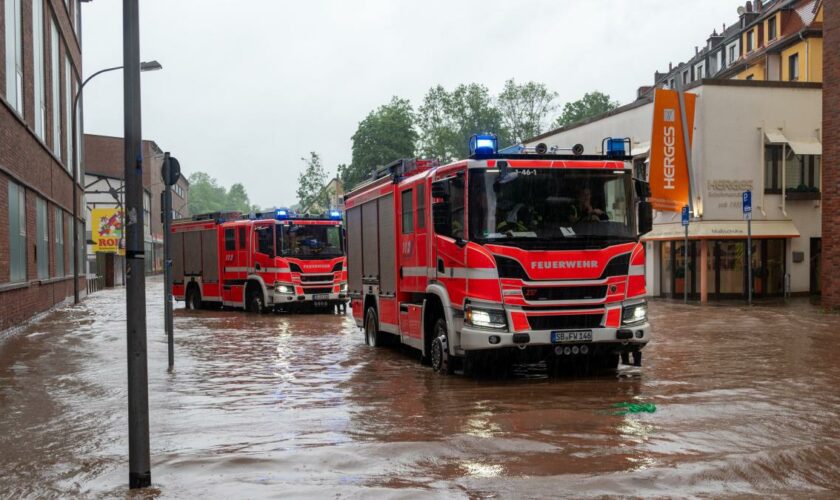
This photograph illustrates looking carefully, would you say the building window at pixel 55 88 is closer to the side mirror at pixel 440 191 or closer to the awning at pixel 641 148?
the awning at pixel 641 148

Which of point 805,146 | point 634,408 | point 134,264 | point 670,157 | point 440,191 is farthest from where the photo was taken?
point 670,157

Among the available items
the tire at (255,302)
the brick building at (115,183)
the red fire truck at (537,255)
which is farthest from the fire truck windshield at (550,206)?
the brick building at (115,183)

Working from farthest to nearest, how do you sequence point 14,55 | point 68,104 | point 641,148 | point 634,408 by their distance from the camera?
point 68,104 < point 641,148 < point 14,55 < point 634,408

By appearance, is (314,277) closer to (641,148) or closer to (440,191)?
(440,191)

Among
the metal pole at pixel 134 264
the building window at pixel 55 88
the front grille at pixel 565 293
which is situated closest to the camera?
the metal pole at pixel 134 264

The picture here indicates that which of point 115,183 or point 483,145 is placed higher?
point 115,183

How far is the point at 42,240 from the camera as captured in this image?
79.6 feet

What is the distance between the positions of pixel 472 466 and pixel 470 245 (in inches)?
156

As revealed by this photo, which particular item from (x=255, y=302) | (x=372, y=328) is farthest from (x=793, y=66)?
(x=372, y=328)

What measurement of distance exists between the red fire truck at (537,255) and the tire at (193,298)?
59.1 ft

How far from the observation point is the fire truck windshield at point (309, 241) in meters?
22.3

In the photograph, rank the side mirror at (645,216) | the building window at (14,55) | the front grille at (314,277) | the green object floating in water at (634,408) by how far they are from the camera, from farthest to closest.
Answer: the front grille at (314,277)
the building window at (14,55)
the side mirror at (645,216)
the green object floating in water at (634,408)

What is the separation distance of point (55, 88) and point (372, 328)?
20714 mm

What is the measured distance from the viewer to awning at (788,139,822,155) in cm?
2736
